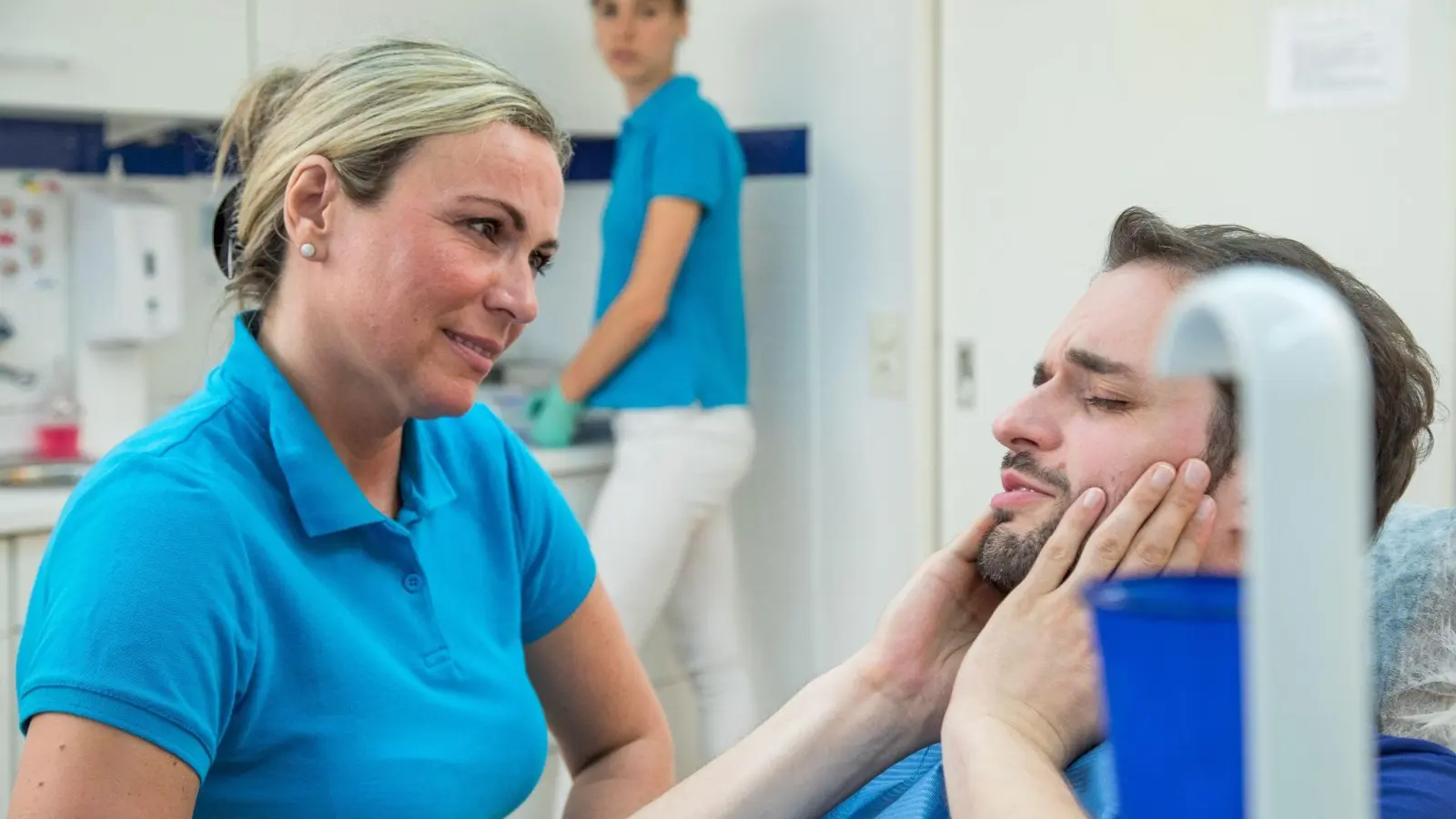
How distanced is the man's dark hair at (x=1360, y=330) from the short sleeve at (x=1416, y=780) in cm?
26

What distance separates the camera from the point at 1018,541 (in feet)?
4.12

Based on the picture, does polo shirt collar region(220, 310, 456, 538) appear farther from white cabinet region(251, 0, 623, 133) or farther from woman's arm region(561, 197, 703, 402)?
white cabinet region(251, 0, 623, 133)

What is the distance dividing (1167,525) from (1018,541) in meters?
0.17

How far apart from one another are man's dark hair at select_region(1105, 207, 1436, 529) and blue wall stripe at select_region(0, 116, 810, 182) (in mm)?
1842

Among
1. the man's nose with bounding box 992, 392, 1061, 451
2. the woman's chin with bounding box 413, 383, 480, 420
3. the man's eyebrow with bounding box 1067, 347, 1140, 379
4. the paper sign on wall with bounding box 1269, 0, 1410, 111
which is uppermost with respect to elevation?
the paper sign on wall with bounding box 1269, 0, 1410, 111

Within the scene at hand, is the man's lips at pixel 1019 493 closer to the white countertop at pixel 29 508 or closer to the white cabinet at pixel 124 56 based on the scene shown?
the white countertop at pixel 29 508

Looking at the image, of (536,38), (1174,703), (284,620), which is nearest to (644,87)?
(536,38)

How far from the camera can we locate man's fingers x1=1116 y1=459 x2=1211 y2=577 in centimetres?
110

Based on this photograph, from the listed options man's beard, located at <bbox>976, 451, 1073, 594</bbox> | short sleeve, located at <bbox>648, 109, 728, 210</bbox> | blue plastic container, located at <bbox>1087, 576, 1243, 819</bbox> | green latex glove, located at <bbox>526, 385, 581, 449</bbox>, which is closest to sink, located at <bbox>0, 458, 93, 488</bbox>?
green latex glove, located at <bbox>526, 385, 581, 449</bbox>

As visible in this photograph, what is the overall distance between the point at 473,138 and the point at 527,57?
2.09 metres

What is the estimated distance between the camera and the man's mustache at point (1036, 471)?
1257 millimetres

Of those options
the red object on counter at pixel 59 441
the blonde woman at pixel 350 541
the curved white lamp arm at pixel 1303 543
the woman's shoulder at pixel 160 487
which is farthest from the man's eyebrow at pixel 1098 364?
the red object on counter at pixel 59 441

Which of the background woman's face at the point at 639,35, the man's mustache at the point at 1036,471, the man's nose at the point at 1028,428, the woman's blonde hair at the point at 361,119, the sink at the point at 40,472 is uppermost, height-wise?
the background woman's face at the point at 639,35

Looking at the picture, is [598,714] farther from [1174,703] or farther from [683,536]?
[683,536]
